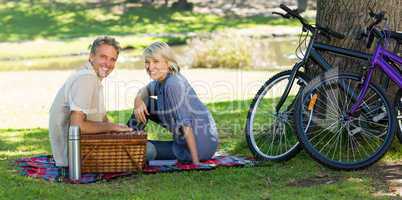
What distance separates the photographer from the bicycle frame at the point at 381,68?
5918mm

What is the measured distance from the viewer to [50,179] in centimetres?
570

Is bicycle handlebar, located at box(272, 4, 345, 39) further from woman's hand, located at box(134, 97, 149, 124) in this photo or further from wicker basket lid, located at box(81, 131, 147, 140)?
wicker basket lid, located at box(81, 131, 147, 140)

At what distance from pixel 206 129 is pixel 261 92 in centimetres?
58

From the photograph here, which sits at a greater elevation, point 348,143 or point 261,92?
point 261,92

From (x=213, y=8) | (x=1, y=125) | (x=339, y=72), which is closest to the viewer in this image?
(x=339, y=72)

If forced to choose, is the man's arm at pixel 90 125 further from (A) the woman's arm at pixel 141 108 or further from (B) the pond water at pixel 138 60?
(B) the pond water at pixel 138 60

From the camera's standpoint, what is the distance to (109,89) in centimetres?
1347

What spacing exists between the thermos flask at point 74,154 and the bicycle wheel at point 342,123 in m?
1.75

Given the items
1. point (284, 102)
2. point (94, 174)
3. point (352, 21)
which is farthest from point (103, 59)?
point (352, 21)

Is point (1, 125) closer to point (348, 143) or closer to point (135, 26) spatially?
point (348, 143)

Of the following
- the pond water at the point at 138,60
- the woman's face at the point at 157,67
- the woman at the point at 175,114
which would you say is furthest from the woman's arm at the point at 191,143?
the pond water at the point at 138,60

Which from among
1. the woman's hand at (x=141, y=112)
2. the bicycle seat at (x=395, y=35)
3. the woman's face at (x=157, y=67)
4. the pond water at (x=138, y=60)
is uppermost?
the bicycle seat at (x=395, y=35)

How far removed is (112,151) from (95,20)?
29.2 m

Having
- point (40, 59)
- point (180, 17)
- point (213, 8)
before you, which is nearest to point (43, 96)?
point (40, 59)
